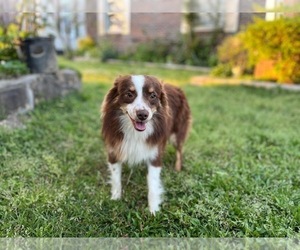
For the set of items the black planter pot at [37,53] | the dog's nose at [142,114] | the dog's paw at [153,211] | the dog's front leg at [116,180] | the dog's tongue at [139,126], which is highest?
the black planter pot at [37,53]

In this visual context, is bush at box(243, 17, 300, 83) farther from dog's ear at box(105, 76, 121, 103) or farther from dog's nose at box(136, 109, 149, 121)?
dog's nose at box(136, 109, 149, 121)

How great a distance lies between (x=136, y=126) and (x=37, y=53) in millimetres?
2915

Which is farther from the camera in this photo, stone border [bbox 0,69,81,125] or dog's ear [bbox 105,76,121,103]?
stone border [bbox 0,69,81,125]

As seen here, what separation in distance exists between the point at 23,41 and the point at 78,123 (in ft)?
4.82

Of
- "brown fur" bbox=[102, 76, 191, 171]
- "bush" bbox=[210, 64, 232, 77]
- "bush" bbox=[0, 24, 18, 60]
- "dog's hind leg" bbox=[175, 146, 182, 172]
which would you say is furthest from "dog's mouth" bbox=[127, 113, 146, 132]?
"bush" bbox=[210, 64, 232, 77]

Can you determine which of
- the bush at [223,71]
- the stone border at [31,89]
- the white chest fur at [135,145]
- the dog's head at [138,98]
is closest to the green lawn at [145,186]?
the stone border at [31,89]

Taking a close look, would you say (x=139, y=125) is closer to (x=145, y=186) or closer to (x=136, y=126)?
(x=136, y=126)

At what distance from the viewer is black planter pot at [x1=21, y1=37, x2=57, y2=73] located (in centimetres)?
439

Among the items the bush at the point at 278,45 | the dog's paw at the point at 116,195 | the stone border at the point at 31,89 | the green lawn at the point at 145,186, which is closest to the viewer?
the green lawn at the point at 145,186

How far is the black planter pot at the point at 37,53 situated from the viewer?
14.4 feet

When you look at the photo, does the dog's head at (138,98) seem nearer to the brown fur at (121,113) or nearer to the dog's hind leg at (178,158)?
the brown fur at (121,113)

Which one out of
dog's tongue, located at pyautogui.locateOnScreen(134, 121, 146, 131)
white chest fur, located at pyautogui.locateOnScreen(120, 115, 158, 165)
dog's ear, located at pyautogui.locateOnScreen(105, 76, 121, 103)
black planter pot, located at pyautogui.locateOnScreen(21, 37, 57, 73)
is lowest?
white chest fur, located at pyautogui.locateOnScreen(120, 115, 158, 165)

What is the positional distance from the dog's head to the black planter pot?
2.60 m

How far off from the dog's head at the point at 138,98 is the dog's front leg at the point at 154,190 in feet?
1.39
